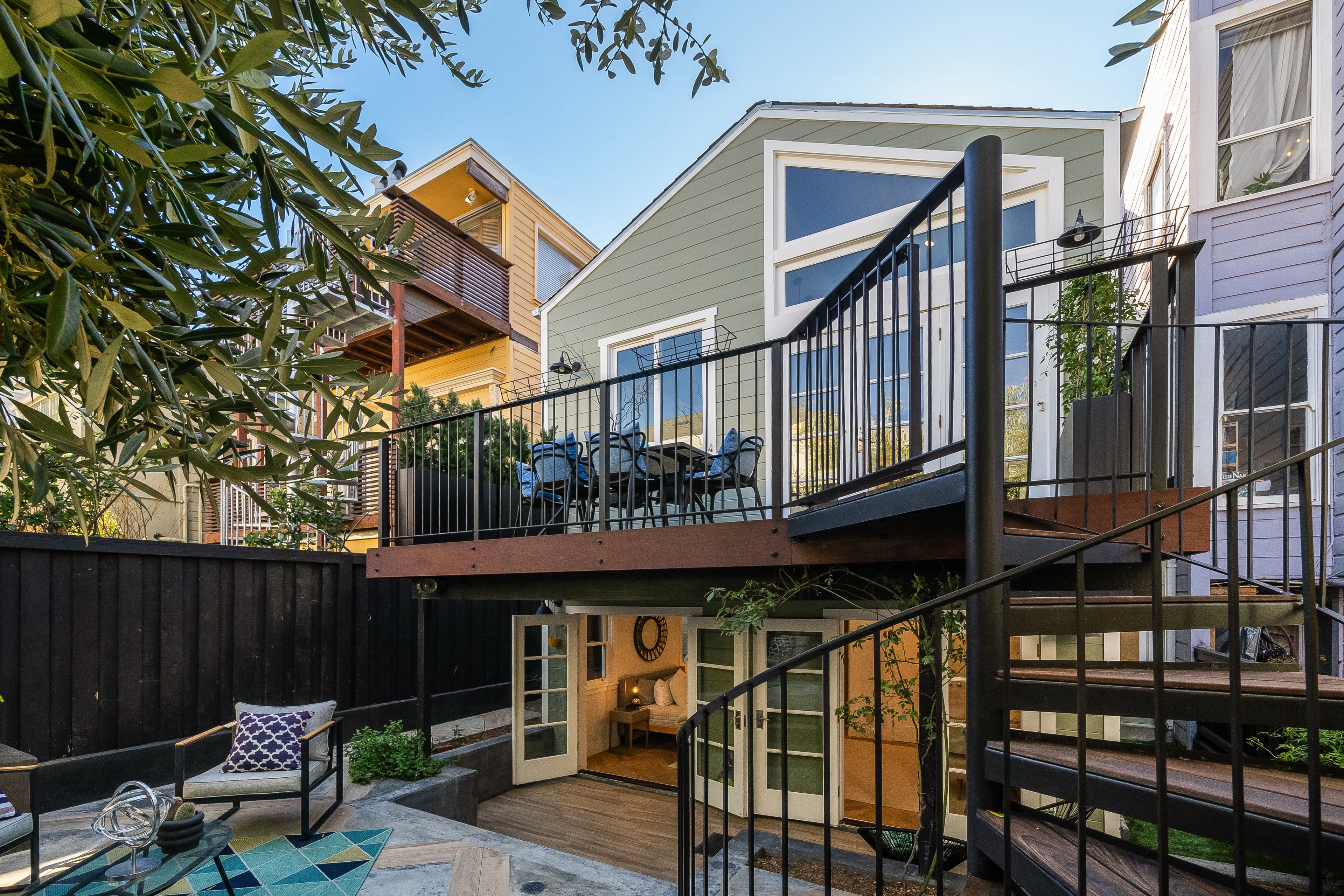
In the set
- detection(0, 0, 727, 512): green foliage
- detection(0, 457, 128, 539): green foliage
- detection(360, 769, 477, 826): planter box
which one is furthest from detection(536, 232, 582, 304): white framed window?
detection(0, 0, 727, 512): green foliage

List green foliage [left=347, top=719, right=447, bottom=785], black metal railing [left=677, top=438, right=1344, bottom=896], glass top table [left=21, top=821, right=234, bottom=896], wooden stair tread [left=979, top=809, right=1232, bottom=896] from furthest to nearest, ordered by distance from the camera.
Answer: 1. green foliage [left=347, top=719, right=447, bottom=785]
2. glass top table [left=21, top=821, right=234, bottom=896]
3. wooden stair tread [left=979, top=809, right=1232, bottom=896]
4. black metal railing [left=677, top=438, right=1344, bottom=896]

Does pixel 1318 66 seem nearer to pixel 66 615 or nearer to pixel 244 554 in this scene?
pixel 244 554

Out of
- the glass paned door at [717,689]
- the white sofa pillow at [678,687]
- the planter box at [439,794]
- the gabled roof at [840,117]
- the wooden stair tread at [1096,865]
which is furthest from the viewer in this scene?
the white sofa pillow at [678,687]

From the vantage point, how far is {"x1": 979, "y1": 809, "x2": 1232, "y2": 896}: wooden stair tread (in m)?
1.64

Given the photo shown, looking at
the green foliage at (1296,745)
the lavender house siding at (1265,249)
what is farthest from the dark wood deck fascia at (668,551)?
the lavender house siding at (1265,249)

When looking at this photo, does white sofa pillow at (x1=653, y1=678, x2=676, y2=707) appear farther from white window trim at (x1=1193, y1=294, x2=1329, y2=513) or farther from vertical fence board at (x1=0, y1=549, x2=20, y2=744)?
white window trim at (x1=1193, y1=294, x2=1329, y2=513)

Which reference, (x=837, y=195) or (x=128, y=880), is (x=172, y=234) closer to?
(x=128, y=880)

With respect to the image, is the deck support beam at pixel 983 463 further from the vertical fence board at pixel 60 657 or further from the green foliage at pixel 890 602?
the vertical fence board at pixel 60 657

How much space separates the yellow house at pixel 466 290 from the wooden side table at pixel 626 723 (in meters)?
3.85

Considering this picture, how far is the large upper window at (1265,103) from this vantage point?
4449mm

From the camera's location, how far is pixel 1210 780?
5.65 feet

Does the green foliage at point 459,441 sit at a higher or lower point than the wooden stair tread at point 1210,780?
higher

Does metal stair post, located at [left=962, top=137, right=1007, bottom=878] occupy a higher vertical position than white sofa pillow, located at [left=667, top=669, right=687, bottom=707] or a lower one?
higher

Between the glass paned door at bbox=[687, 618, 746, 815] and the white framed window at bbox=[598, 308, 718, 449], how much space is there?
1794 mm
